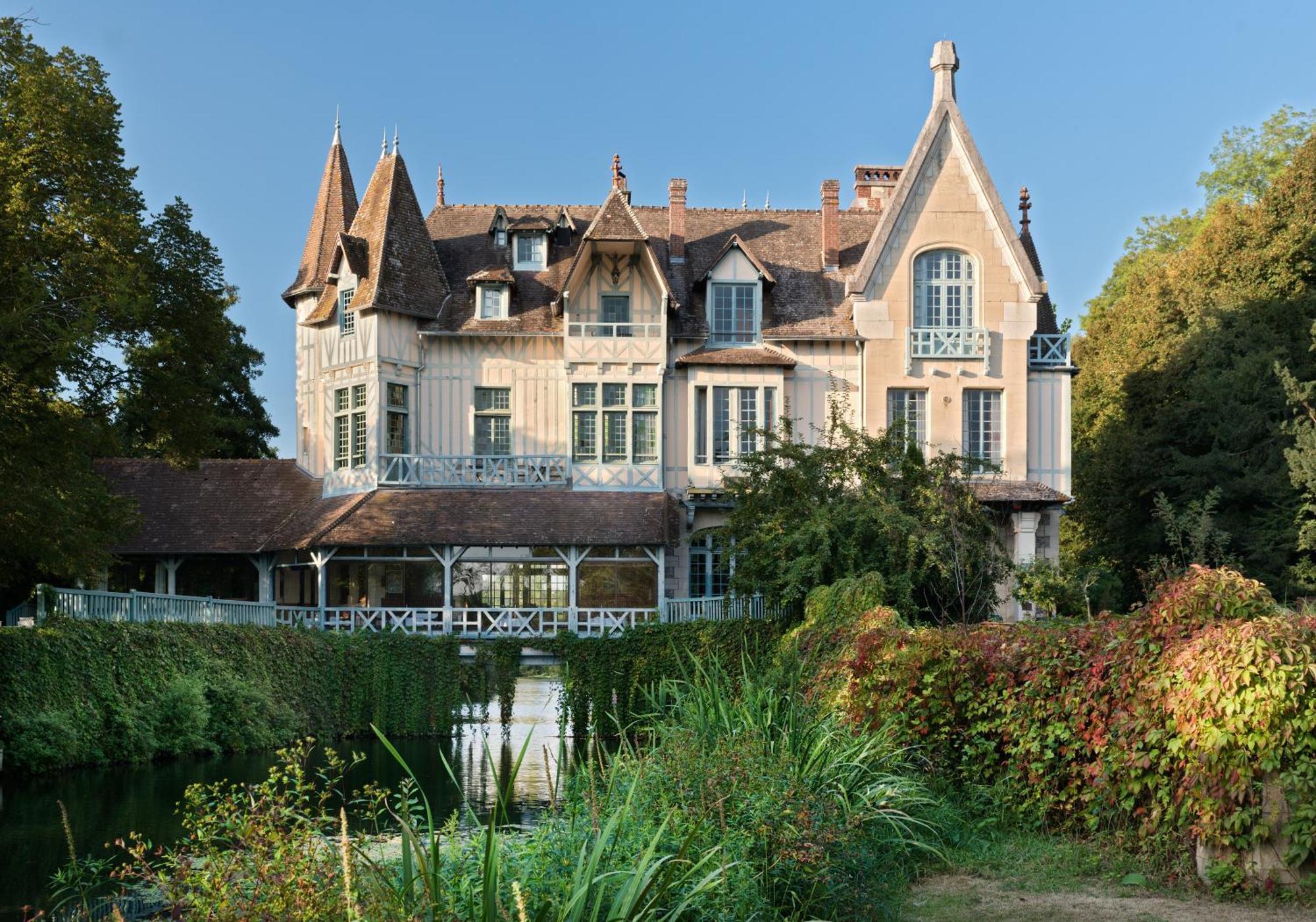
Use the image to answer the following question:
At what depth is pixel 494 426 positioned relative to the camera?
105 ft

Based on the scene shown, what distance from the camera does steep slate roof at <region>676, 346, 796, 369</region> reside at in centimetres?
3123

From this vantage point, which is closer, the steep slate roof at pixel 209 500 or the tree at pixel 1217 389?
the steep slate roof at pixel 209 500

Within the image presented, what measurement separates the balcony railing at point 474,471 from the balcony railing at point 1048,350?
10399 millimetres

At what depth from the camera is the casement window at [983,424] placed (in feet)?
103

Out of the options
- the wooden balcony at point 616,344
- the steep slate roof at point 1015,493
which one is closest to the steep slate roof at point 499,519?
the wooden balcony at point 616,344

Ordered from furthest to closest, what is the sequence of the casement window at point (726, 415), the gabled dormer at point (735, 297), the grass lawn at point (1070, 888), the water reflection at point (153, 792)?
the gabled dormer at point (735, 297) < the casement window at point (726, 415) < the water reflection at point (153, 792) < the grass lawn at point (1070, 888)

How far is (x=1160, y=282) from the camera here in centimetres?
3672

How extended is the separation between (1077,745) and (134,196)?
18.9m

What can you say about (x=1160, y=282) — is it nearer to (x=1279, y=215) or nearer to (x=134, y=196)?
(x=1279, y=215)

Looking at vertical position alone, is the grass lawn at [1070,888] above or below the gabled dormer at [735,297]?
below

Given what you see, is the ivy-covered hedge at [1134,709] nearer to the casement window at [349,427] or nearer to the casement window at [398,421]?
the casement window at [398,421]

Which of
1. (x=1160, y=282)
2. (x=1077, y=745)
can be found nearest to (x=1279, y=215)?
(x=1160, y=282)

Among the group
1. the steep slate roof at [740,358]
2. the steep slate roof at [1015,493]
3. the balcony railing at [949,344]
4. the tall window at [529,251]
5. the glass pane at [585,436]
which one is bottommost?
the steep slate roof at [1015,493]

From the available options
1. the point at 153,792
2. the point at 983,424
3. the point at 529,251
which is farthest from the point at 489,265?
the point at 153,792
